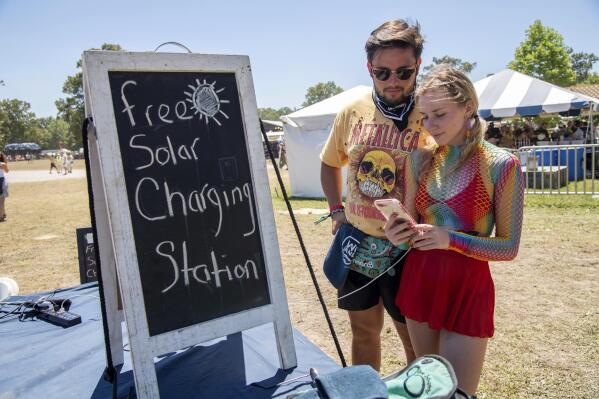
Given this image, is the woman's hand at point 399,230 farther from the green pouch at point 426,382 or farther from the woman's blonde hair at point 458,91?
the green pouch at point 426,382

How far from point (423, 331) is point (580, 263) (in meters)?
4.50

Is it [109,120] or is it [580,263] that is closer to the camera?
[109,120]

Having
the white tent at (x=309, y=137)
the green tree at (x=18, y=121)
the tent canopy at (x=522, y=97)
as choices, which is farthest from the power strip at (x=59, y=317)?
the green tree at (x=18, y=121)

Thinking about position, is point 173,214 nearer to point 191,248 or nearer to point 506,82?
point 191,248

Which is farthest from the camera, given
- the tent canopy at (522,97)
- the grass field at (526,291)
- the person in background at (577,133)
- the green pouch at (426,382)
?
the person in background at (577,133)

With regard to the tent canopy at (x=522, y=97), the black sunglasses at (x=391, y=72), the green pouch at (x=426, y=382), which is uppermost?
the tent canopy at (x=522, y=97)

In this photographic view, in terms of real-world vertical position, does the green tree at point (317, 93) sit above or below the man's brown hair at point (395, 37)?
above

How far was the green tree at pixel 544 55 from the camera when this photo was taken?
105 feet

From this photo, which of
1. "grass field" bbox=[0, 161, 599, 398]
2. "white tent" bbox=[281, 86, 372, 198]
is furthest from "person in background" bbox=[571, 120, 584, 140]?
"white tent" bbox=[281, 86, 372, 198]

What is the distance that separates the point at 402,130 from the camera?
6.21ft

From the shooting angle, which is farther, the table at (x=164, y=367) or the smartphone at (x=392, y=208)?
the table at (x=164, y=367)

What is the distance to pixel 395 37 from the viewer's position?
178 centimetres

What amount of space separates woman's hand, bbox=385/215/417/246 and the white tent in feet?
28.7

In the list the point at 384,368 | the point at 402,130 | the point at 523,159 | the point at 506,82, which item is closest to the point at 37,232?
the point at 384,368
